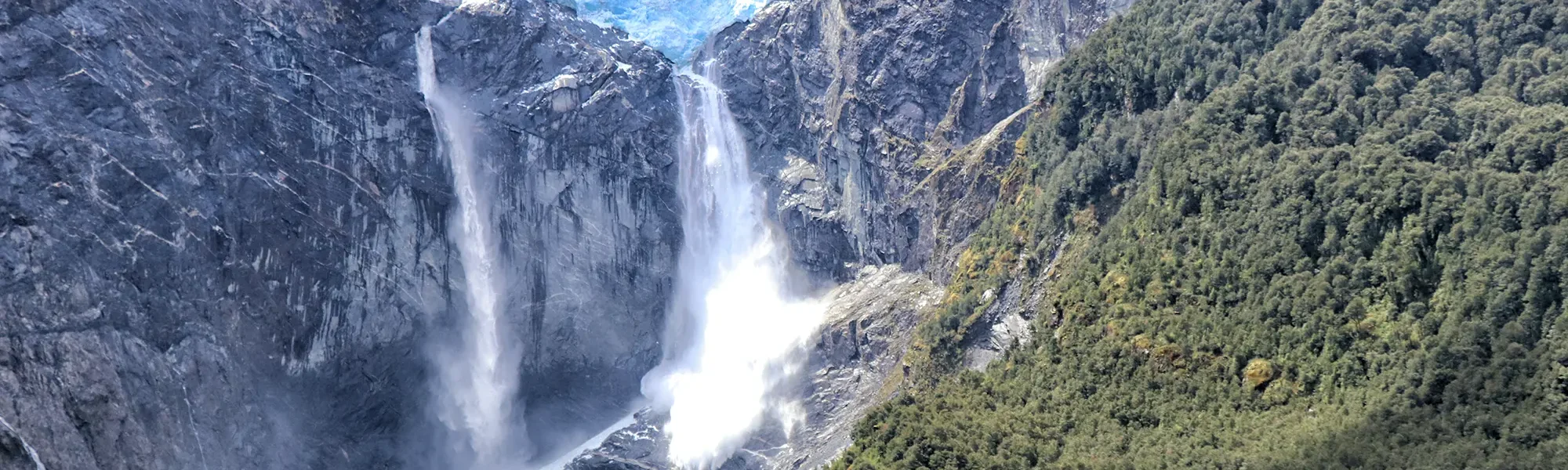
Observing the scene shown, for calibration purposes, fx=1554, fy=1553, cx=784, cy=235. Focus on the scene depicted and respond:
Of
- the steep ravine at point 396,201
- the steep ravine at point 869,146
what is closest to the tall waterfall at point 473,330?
the steep ravine at point 396,201

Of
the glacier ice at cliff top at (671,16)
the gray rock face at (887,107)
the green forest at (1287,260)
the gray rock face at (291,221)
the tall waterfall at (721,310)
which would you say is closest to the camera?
the green forest at (1287,260)

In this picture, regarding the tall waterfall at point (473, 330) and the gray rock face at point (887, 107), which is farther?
the tall waterfall at point (473, 330)

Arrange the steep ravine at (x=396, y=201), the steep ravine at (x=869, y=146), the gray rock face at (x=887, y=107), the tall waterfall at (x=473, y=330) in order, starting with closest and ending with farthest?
the steep ravine at (x=396, y=201)
the steep ravine at (x=869, y=146)
the gray rock face at (x=887, y=107)
the tall waterfall at (x=473, y=330)

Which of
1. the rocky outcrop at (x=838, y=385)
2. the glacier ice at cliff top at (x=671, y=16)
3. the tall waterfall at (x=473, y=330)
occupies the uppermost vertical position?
the glacier ice at cliff top at (x=671, y=16)

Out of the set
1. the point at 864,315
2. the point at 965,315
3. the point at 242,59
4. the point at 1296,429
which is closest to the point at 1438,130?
the point at 1296,429

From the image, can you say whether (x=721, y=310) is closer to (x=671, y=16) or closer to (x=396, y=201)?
(x=396, y=201)

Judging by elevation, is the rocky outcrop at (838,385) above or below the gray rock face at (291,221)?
below

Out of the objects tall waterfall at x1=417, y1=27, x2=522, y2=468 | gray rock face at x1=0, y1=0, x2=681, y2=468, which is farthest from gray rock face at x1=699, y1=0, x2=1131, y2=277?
tall waterfall at x1=417, y1=27, x2=522, y2=468

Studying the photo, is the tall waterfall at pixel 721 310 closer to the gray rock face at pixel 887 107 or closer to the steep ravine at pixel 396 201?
the steep ravine at pixel 396 201
